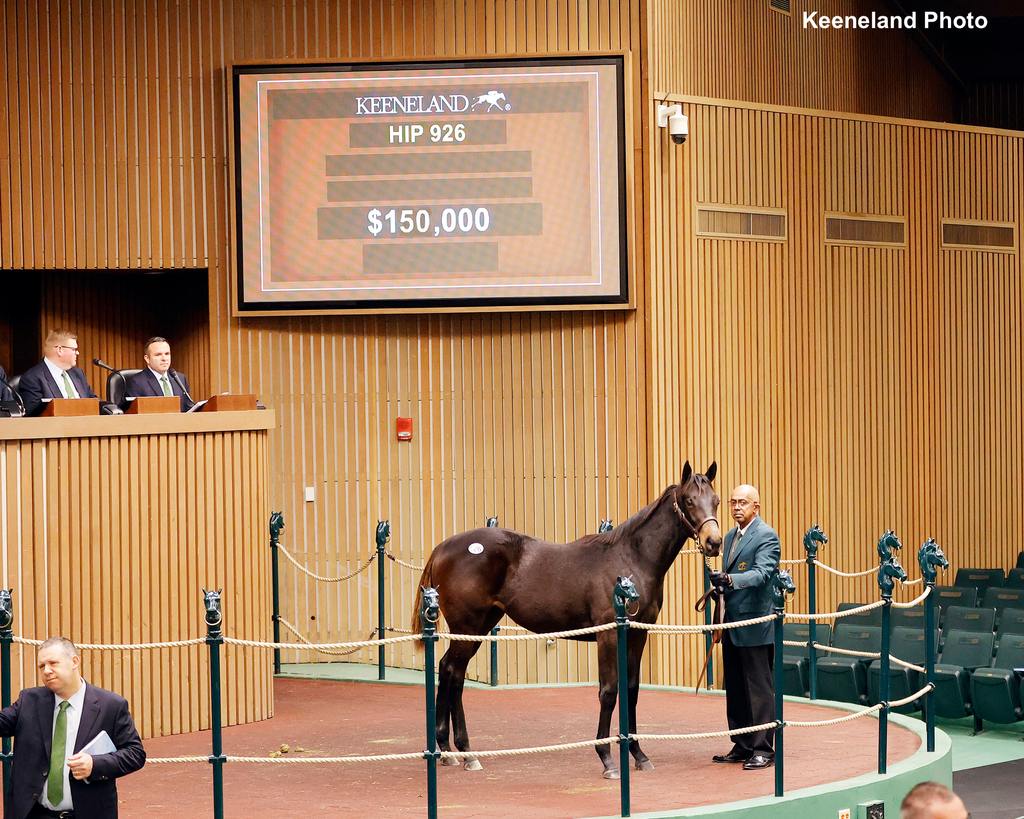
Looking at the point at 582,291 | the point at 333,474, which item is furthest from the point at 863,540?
the point at 333,474

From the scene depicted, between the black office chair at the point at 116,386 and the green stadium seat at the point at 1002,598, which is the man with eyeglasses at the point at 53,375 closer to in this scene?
the black office chair at the point at 116,386

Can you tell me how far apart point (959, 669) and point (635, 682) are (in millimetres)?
4563

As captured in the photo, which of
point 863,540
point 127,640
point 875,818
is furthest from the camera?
point 863,540

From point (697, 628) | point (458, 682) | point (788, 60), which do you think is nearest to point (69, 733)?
point (458, 682)

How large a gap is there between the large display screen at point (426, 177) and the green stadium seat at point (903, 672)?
13.0 feet

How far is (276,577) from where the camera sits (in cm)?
1256

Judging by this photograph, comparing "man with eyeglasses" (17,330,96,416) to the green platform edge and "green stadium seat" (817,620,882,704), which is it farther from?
"green stadium seat" (817,620,882,704)

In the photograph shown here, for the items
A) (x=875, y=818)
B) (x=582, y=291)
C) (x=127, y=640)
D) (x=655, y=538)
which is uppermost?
(x=582, y=291)

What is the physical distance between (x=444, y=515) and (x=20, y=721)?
7143mm

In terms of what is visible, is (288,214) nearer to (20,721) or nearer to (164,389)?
(164,389)

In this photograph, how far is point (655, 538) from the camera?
8.22 metres

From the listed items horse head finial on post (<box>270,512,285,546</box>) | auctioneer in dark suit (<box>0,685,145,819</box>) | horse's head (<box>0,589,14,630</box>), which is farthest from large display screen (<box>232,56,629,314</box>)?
auctioneer in dark suit (<box>0,685,145,819</box>)

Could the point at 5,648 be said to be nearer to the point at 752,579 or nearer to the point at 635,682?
the point at 635,682

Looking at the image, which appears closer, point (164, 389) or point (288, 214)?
point (164, 389)
